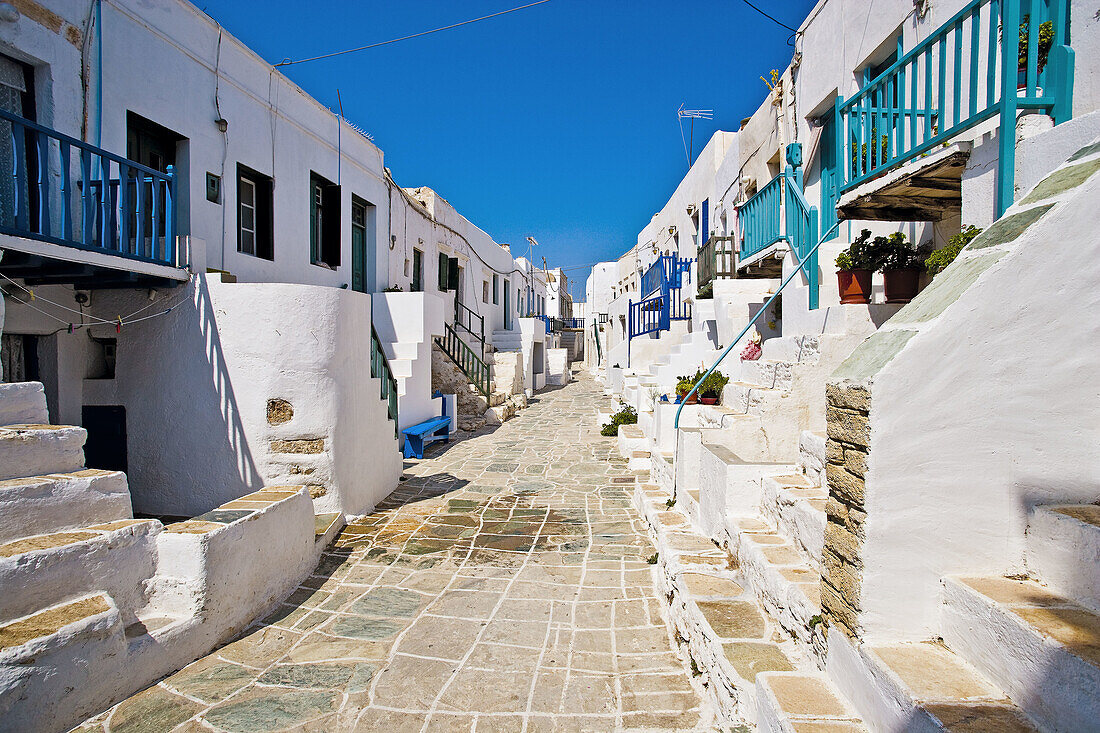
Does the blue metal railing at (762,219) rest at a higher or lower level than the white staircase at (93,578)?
higher

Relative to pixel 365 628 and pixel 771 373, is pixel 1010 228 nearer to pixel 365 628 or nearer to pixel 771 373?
pixel 771 373

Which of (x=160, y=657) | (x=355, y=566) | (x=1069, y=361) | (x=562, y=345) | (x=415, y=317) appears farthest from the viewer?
(x=562, y=345)

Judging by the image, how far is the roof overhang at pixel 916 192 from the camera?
3.85 meters

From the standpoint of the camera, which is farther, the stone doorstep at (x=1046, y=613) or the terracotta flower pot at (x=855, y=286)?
the terracotta flower pot at (x=855, y=286)

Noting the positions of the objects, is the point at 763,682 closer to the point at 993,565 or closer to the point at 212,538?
the point at 993,565

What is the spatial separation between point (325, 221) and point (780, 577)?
940cm

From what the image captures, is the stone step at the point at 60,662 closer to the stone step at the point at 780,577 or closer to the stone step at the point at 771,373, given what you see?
the stone step at the point at 780,577

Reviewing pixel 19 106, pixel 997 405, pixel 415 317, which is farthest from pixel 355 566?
pixel 415 317

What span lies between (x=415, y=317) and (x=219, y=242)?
3897 millimetres

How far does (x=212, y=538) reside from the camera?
3.48 meters

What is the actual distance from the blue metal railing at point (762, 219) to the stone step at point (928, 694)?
614cm

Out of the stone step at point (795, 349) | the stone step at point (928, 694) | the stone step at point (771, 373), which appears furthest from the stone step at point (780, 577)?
the stone step at point (795, 349)

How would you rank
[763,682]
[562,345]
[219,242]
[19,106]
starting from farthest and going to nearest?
1. [562,345]
2. [219,242]
3. [19,106]
4. [763,682]

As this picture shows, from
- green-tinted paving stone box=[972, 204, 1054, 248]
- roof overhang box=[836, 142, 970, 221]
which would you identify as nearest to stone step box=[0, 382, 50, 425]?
green-tinted paving stone box=[972, 204, 1054, 248]
